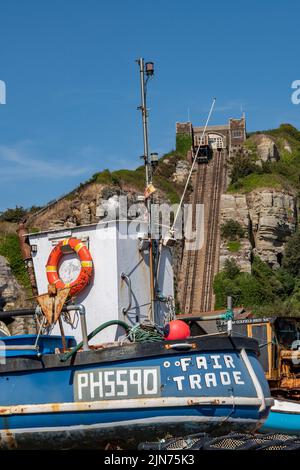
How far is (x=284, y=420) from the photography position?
18.1 m

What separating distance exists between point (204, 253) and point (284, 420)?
1257 inches

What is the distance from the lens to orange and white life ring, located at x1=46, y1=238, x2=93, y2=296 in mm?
14531

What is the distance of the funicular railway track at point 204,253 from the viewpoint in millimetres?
45531

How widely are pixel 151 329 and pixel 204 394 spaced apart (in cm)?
197

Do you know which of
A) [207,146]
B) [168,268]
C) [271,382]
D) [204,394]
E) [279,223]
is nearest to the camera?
[204,394]

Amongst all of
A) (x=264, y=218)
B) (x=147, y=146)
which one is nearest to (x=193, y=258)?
(x=264, y=218)

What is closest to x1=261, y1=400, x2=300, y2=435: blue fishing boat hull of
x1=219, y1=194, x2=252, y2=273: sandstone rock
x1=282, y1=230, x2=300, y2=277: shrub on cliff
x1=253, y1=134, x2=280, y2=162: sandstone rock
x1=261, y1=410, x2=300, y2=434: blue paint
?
x1=261, y1=410, x2=300, y2=434: blue paint

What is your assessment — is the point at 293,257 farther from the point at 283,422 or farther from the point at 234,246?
the point at 283,422

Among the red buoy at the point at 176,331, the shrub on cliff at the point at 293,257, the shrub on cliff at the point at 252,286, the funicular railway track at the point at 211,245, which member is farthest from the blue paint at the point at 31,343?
the shrub on cliff at the point at 293,257

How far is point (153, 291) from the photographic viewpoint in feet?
49.4

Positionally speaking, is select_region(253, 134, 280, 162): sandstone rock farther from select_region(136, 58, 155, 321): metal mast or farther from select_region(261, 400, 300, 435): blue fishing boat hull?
select_region(136, 58, 155, 321): metal mast
